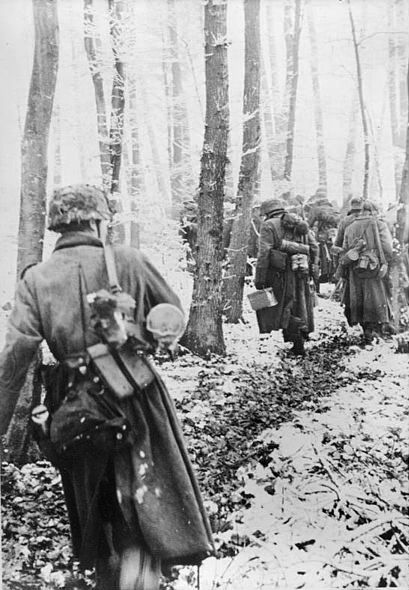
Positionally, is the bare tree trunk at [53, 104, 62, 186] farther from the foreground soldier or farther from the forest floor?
the forest floor

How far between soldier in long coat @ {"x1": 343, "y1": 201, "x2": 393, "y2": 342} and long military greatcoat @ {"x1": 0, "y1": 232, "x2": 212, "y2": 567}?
54.0 inches

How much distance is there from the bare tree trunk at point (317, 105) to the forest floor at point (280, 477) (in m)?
1.01

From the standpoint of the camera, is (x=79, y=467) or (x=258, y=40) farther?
(x=258, y=40)

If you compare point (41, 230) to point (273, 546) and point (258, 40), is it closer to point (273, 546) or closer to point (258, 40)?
point (258, 40)

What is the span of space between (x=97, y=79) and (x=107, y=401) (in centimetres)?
181

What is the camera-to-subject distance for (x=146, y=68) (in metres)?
3.26

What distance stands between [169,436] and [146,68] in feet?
6.83

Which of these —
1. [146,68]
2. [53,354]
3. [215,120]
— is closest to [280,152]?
[215,120]

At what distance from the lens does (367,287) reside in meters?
3.59

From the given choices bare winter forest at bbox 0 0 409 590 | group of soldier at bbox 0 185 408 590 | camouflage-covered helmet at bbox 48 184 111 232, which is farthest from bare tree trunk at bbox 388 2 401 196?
camouflage-covered helmet at bbox 48 184 111 232

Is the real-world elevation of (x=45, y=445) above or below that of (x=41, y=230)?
below

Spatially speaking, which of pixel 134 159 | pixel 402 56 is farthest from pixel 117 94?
pixel 402 56

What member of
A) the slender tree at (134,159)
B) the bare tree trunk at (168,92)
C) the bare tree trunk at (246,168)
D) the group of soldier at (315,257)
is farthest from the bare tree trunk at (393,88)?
the slender tree at (134,159)

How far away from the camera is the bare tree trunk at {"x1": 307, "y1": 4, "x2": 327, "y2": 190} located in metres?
3.20
